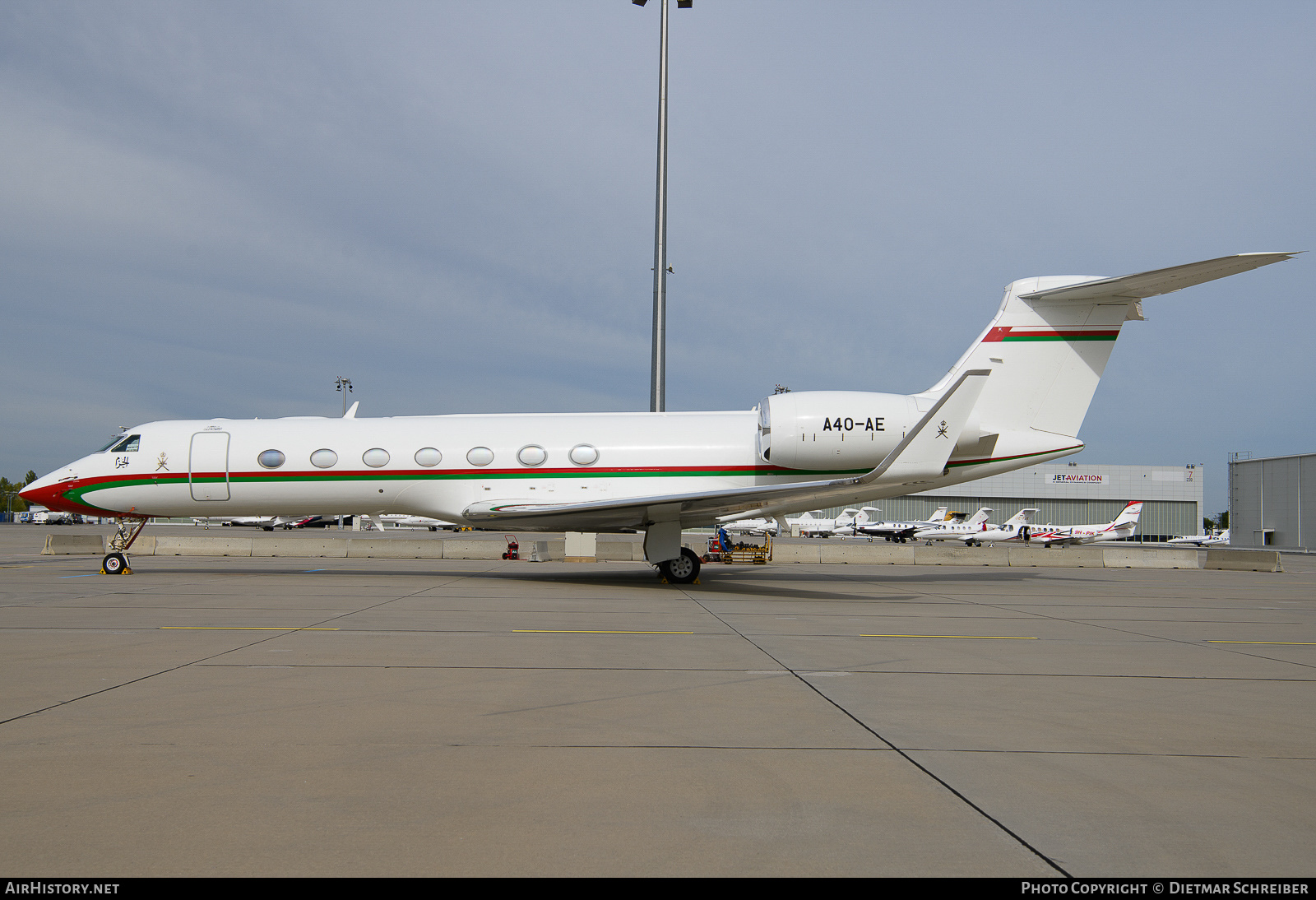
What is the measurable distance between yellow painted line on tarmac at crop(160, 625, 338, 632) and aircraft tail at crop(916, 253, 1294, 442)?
37.8ft

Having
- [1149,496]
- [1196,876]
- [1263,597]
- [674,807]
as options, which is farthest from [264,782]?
[1149,496]

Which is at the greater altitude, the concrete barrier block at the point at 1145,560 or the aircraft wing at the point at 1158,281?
the aircraft wing at the point at 1158,281

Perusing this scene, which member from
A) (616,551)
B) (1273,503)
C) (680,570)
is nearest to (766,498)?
(680,570)

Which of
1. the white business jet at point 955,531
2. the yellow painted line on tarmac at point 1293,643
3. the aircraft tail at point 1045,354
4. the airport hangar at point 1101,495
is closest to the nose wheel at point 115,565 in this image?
the aircraft tail at point 1045,354

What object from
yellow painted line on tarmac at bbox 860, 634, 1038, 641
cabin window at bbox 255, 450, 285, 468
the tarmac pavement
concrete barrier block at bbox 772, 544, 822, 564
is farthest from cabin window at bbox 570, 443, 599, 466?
concrete barrier block at bbox 772, 544, 822, 564

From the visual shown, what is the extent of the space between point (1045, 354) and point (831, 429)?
4.83 metres

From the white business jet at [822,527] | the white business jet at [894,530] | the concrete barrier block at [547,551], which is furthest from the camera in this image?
the white business jet at [822,527]

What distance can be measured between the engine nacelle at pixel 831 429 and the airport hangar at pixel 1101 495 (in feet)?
201

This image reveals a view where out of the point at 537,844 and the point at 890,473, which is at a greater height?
the point at 890,473

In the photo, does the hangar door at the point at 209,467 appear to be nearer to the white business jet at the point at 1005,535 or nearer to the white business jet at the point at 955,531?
the white business jet at the point at 1005,535

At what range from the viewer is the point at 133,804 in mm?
3291

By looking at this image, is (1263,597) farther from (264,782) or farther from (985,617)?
(264,782)

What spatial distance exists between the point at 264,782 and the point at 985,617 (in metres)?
9.32

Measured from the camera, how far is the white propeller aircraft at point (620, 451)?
14477 mm
